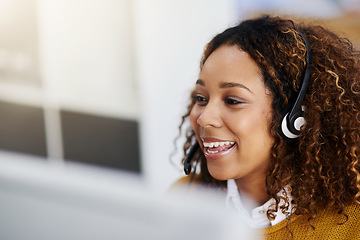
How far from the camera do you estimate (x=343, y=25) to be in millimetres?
2836

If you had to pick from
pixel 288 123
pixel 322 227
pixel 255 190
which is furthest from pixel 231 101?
pixel 322 227

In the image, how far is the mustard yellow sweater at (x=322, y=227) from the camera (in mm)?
1039

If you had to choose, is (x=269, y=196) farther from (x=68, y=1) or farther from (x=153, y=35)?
(x=68, y=1)

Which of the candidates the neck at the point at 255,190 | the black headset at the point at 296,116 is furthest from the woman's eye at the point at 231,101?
the neck at the point at 255,190

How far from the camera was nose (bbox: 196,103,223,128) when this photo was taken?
1060mm

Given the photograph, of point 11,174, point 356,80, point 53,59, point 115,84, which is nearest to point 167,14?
point 115,84

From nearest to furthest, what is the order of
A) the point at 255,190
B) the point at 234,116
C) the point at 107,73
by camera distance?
the point at 234,116
the point at 255,190
the point at 107,73

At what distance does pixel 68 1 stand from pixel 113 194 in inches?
96.5

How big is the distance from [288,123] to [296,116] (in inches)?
1.0

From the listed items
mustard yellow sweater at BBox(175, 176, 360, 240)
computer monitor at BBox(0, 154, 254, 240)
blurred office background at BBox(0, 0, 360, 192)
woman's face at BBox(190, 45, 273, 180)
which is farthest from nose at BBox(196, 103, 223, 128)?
blurred office background at BBox(0, 0, 360, 192)

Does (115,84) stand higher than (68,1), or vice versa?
(68,1)

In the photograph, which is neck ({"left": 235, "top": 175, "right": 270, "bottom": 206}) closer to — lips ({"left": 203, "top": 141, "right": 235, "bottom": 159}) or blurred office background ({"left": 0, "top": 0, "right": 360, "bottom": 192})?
lips ({"left": 203, "top": 141, "right": 235, "bottom": 159})

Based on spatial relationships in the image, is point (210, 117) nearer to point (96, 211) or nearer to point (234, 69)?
point (234, 69)

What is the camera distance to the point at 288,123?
1052 mm
